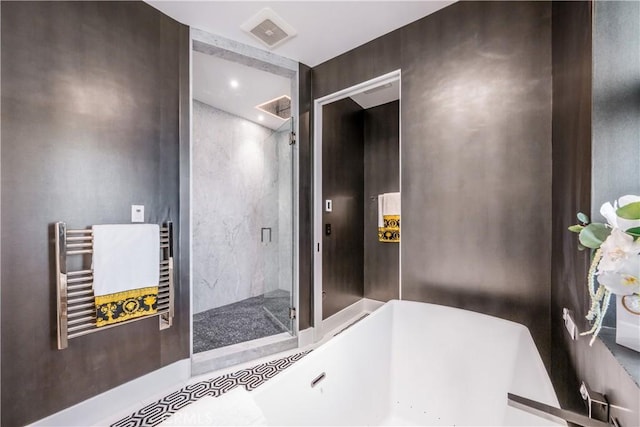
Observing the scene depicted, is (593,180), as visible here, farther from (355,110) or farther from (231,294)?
(231,294)

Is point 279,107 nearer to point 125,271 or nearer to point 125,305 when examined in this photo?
point 125,271

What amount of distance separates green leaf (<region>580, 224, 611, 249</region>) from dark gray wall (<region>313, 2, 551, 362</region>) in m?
0.93

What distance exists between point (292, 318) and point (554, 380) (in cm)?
187

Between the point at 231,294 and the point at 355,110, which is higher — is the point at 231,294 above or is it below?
below

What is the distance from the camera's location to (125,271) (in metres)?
1.64

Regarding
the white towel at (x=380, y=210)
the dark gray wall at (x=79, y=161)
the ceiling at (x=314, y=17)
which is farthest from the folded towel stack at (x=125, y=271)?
the white towel at (x=380, y=210)

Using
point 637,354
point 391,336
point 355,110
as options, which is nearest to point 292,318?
point 391,336

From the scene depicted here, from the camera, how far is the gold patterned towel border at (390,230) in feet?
10.0

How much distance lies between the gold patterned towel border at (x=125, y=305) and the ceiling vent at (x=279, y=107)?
6.42 feet

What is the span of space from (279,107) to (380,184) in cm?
150

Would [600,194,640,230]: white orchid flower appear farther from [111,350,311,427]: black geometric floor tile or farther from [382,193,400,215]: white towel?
[382,193,400,215]: white towel

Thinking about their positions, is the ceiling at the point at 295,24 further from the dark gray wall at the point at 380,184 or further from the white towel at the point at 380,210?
the white towel at the point at 380,210

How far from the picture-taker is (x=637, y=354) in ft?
2.29

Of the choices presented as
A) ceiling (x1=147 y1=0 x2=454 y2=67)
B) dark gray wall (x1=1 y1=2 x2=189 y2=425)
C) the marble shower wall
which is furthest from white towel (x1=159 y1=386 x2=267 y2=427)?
ceiling (x1=147 y1=0 x2=454 y2=67)
